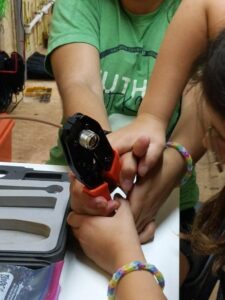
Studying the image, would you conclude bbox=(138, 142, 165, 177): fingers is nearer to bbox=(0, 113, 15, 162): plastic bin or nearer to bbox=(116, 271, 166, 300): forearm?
bbox=(116, 271, 166, 300): forearm

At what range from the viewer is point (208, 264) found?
0.90m

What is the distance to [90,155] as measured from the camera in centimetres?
54

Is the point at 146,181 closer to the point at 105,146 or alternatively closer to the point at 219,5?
the point at 105,146

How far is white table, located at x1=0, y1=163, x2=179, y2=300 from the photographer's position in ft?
1.65

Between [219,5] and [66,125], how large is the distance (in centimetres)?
30

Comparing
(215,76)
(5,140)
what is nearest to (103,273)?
(215,76)

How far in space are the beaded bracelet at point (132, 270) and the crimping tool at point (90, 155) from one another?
0.09 metres


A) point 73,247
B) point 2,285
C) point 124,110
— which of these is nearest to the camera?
point 2,285

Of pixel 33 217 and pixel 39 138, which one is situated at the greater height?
pixel 33 217

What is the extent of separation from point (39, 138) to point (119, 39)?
146 centimetres

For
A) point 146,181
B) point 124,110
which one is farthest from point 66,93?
point 146,181

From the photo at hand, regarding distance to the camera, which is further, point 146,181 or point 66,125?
point 146,181

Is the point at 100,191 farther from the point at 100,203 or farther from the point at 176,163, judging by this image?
the point at 176,163

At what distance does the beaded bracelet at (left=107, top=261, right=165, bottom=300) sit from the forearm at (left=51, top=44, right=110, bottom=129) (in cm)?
25
